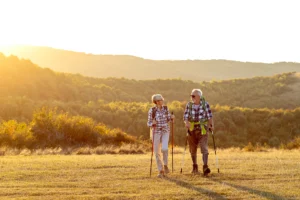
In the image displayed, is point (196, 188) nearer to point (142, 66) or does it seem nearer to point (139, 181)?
point (139, 181)

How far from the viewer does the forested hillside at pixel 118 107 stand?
3338 cm

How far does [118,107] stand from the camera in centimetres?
5544

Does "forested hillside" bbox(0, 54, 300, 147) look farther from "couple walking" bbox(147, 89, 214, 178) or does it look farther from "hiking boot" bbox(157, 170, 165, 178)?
"hiking boot" bbox(157, 170, 165, 178)

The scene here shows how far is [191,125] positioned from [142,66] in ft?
520

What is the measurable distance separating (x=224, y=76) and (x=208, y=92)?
292 ft

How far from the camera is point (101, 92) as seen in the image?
7175 centimetres

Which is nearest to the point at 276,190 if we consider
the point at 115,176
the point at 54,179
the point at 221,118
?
the point at 115,176

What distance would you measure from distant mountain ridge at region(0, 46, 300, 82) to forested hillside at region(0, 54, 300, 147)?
75412mm

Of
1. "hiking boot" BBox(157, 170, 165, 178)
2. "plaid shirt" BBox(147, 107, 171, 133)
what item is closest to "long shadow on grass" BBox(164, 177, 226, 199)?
"hiking boot" BBox(157, 170, 165, 178)

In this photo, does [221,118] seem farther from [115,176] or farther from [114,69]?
[114,69]

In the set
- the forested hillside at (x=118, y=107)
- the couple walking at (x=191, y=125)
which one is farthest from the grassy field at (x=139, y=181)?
the forested hillside at (x=118, y=107)

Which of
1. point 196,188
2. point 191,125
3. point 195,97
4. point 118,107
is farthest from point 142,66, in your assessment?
point 196,188

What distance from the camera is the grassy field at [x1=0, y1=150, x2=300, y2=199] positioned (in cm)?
1152

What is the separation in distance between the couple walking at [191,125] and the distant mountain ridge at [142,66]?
467ft
